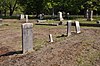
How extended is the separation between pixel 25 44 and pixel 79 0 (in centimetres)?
2944

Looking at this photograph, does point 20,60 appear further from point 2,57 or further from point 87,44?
point 87,44

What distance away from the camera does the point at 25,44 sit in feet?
37.4

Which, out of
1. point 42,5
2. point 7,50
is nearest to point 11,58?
point 7,50

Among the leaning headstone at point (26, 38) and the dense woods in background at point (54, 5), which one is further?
the dense woods in background at point (54, 5)

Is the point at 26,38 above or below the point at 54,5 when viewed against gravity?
below

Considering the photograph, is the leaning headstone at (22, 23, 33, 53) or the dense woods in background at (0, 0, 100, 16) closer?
the leaning headstone at (22, 23, 33, 53)

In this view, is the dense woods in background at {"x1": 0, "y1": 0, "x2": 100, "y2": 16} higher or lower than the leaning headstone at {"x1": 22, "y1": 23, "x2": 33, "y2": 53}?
higher

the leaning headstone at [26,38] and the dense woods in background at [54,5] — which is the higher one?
the dense woods in background at [54,5]

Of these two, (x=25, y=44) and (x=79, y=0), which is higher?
(x=79, y=0)

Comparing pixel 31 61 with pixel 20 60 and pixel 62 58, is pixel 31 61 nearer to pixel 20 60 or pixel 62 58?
pixel 20 60

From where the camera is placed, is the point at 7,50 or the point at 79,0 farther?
the point at 79,0

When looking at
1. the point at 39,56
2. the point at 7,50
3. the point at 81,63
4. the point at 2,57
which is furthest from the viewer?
the point at 7,50

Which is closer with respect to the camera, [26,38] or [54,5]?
[26,38]

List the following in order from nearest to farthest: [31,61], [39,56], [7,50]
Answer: [31,61] < [39,56] < [7,50]
